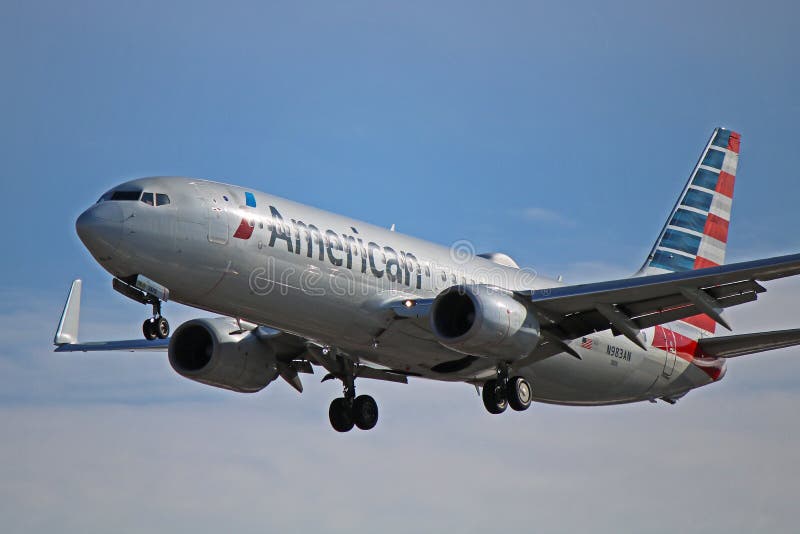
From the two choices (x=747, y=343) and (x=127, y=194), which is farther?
(x=747, y=343)

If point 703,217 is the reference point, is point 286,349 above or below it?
below

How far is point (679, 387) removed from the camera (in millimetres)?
41500

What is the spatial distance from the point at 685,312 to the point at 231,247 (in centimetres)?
1308

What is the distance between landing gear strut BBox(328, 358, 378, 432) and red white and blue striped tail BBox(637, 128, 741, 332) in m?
12.2

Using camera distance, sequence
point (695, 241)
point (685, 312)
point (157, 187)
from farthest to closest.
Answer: point (695, 241) → point (685, 312) → point (157, 187)

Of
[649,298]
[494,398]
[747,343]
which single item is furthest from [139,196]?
[747,343]

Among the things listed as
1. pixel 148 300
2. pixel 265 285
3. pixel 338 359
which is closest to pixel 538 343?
pixel 338 359

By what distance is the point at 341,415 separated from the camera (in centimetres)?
3856

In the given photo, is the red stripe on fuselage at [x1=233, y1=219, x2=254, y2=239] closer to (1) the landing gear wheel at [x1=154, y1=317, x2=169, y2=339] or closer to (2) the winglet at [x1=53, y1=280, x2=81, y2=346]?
(1) the landing gear wheel at [x1=154, y1=317, x2=169, y2=339]

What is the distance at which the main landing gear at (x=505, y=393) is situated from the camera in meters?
36.0

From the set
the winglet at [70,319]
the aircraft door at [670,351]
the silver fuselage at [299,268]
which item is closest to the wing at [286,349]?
the winglet at [70,319]

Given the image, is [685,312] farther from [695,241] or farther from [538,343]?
[695,241]

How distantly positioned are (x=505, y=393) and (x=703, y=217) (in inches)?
608

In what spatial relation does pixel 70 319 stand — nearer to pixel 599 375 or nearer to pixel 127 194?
pixel 127 194
